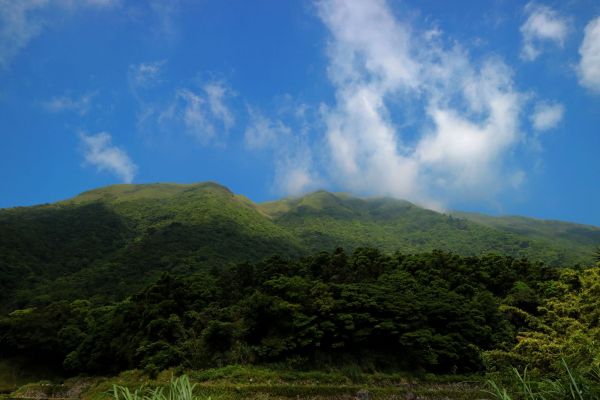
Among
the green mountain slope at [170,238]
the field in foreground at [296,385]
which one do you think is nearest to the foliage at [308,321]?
the field in foreground at [296,385]

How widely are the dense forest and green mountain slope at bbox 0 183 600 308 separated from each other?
21.1 m

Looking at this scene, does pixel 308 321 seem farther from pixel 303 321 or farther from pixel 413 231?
pixel 413 231

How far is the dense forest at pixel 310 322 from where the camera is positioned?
1223 inches

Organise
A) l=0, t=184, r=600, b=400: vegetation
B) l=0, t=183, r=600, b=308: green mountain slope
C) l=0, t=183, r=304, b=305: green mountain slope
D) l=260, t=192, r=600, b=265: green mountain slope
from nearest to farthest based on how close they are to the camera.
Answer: l=0, t=184, r=600, b=400: vegetation < l=0, t=183, r=304, b=305: green mountain slope < l=0, t=183, r=600, b=308: green mountain slope < l=260, t=192, r=600, b=265: green mountain slope

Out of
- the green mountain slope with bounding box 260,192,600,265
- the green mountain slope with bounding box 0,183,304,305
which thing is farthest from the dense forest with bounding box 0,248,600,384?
the green mountain slope with bounding box 260,192,600,265

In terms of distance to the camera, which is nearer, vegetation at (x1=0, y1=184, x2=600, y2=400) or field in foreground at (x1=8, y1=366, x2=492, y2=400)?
vegetation at (x1=0, y1=184, x2=600, y2=400)

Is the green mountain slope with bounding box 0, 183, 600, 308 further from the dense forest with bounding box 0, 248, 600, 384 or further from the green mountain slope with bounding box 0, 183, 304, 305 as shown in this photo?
the dense forest with bounding box 0, 248, 600, 384

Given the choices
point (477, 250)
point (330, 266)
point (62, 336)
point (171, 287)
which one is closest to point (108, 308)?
point (62, 336)

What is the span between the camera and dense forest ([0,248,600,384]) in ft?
102

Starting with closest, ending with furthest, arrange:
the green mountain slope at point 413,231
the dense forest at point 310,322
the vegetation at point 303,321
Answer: the vegetation at point 303,321, the dense forest at point 310,322, the green mountain slope at point 413,231

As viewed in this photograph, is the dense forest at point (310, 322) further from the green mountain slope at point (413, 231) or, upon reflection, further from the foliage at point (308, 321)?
the green mountain slope at point (413, 231)

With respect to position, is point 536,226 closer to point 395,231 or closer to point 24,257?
point 395,231

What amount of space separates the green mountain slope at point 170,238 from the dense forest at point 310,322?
69.4 feet

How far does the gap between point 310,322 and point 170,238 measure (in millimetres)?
64119
